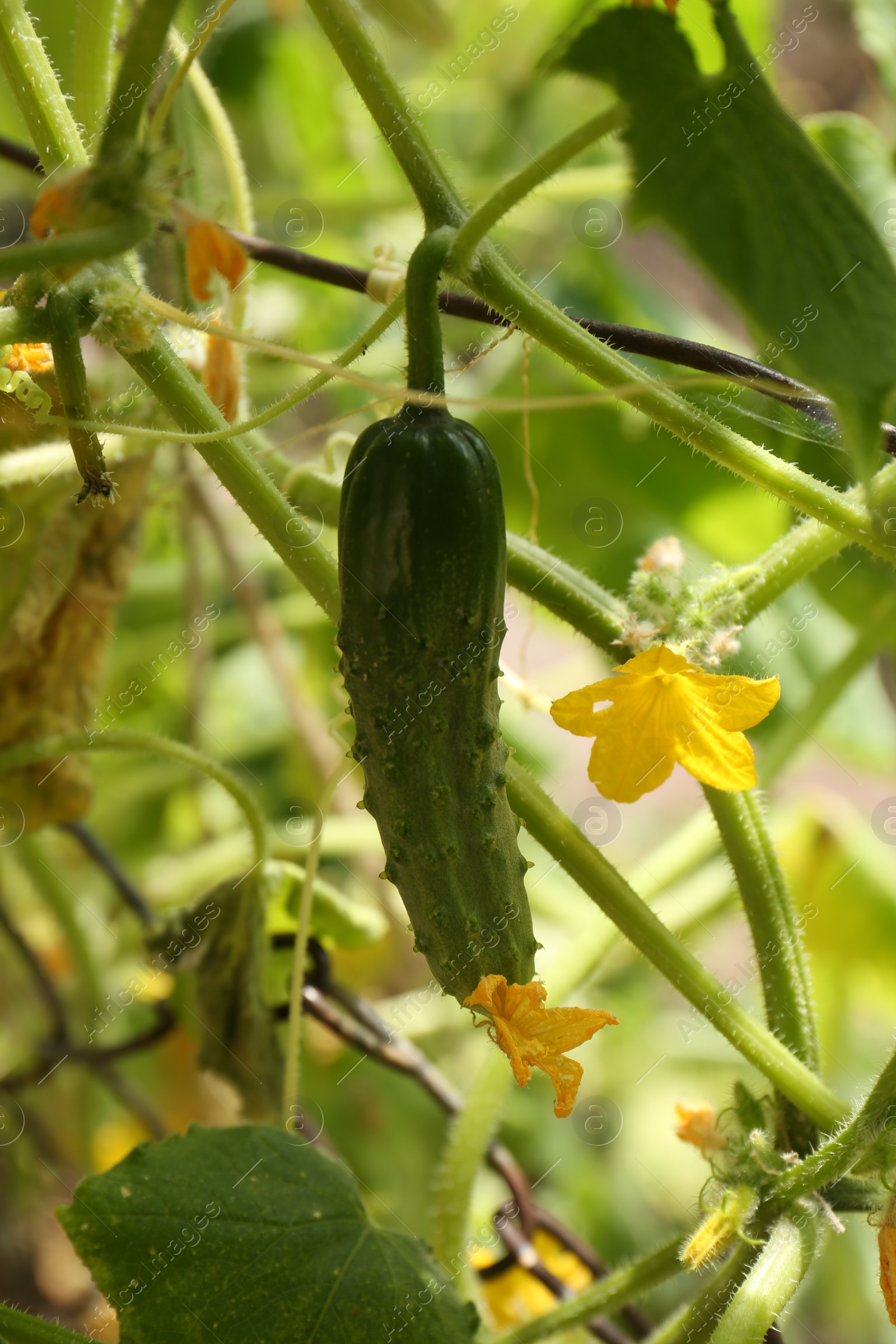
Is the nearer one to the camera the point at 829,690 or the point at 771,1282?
the point at 771,1282

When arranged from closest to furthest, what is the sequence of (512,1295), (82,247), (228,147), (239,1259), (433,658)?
(82,247) < (433,658) < (239,1259) < (228,147) < (512,1295)

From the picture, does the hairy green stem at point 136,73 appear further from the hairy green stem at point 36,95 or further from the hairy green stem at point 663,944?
the hairy green stem at point 663,944

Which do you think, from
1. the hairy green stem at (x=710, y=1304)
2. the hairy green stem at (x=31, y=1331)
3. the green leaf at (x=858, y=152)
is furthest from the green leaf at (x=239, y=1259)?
the green leaf at (x=858, y=152)

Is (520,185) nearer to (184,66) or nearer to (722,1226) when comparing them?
(184,66)

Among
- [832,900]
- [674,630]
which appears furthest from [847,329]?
[832,900]

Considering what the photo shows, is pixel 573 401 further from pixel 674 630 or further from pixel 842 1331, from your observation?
pixel 842 1331

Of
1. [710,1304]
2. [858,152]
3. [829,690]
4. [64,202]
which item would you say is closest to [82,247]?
[64,202]

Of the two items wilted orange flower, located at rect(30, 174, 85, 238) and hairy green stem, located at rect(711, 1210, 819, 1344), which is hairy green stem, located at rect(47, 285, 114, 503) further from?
hairy green stem, located at rect(711, 1210, 819, 1344)
